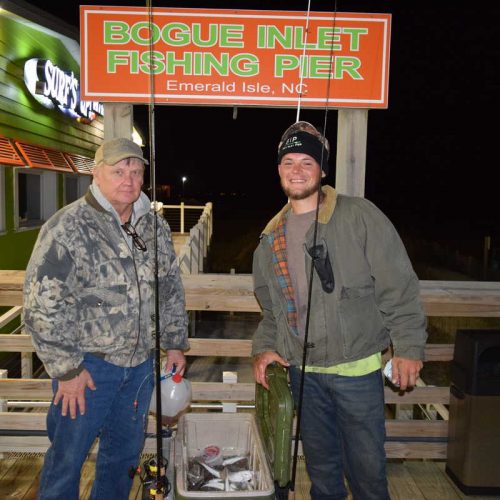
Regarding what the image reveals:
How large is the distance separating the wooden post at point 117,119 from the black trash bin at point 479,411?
284 cm

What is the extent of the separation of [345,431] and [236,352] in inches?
55.3

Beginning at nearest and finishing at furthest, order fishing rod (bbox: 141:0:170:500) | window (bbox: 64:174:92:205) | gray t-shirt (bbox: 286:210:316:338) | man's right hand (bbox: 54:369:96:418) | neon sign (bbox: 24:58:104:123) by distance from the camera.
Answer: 1. fishing rod (bbox: 141:0:170:500)
2. man's right hand (bbox: 54:369:96:418)
3. gray t-shirt (bbox: 286:210:316:338)
4. neon sign (bbox: 24:58:104:123)
5. window (bbox: 64:174:92:205)

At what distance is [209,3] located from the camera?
36.7 feet

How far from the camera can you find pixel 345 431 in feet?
8.53

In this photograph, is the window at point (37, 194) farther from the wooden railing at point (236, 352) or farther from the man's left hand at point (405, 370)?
the man's left hand at point (405, 370)

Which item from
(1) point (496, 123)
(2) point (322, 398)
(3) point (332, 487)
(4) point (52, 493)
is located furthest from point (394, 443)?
(1) point (496, 123)

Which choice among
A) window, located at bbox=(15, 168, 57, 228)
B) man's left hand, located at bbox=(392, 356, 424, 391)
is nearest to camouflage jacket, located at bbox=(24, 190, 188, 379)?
man's left hand, located at bbox=(392, 356, 424, 391)

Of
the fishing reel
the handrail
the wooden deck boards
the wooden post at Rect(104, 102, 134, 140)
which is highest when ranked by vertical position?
the wooden post at Rect(104, 102, 134, 140)

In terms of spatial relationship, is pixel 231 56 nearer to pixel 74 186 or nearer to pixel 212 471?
pixel 212 471

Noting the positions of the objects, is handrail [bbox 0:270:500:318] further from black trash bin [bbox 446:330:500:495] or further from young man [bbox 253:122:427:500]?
young man [bbox 253:122:427:500]

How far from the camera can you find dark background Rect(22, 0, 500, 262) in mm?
27152

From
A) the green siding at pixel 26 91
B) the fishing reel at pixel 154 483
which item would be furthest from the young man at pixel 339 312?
the green siding at pixel 26 91

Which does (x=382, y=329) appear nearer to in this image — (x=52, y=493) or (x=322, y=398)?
(x=322, y=398)

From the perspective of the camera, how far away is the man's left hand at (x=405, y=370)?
2.49 m
